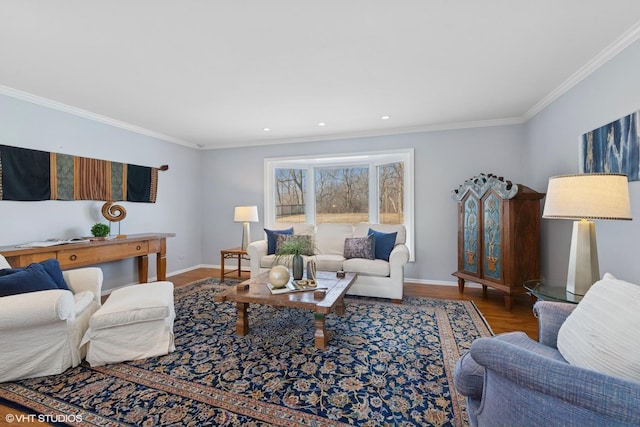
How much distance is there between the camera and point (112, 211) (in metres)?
3.71

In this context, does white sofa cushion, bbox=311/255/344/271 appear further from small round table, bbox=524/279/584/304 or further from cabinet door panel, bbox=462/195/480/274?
small round table, bbox=524/279/584/304

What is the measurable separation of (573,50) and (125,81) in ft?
12.5

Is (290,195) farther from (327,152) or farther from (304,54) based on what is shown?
(304,54)

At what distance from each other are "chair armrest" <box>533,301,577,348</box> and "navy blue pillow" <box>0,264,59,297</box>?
3168 mm

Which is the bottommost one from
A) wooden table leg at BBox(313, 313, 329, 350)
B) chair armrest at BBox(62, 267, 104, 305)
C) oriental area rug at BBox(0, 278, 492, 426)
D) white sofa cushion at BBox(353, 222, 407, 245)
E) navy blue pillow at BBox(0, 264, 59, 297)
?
oriental area rug at BBox(0, 278, 492, 426)

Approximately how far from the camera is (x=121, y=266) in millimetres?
4027

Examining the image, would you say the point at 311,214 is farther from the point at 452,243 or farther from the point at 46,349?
the point at 46,349

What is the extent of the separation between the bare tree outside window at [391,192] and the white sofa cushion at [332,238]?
2.34 ft

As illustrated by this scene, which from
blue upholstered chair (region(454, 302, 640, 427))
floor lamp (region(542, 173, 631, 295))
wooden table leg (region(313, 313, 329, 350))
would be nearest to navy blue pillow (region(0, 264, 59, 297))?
wooden table leg (region(313, 313, 329, 350))

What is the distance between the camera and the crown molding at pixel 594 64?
1988 mm

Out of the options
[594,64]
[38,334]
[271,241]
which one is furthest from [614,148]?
[38,334]

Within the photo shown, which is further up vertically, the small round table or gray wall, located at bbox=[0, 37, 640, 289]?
gray wall, located at bbox=[0, 37, 640, 289]

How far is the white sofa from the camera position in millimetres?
3422

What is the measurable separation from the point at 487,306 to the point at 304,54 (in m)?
3.27
